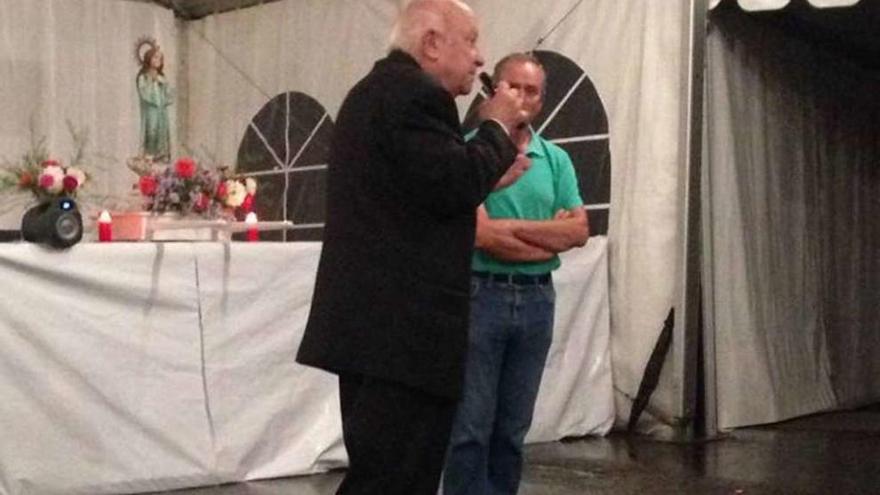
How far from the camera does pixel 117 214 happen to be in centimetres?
411

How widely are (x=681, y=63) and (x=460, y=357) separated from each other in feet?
10.9

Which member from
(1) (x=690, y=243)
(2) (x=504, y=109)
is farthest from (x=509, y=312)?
(1) (x=690, y=243)

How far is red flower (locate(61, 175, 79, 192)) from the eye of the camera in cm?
370

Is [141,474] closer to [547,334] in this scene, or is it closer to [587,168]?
[547,334]

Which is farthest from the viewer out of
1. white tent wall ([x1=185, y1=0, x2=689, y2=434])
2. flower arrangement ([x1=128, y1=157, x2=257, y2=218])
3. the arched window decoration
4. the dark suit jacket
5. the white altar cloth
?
the arched window decoration

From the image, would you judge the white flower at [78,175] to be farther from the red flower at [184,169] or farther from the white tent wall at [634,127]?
the white tent wall at [634,127]

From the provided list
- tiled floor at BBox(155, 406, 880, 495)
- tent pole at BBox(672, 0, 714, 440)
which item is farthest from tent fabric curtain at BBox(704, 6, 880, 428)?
tiled floor at BBox(155, 406, 880, 495)

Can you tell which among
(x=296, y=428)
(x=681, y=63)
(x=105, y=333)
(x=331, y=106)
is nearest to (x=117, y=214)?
(x=105, y=333)

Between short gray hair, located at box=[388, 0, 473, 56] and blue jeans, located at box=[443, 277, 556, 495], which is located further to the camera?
blue jeans, located at box=[443, 277, 556, 495]

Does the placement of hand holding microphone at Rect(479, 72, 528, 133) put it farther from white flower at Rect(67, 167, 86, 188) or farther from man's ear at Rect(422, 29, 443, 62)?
white flower at Rect(67, 167, 86, 188)

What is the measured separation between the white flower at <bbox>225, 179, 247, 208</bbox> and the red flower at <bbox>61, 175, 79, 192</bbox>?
2.11 feet

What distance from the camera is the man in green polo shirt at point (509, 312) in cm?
273

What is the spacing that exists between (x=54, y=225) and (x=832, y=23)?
11.8 feet

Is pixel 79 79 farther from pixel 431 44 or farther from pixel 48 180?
pixel 431 44
